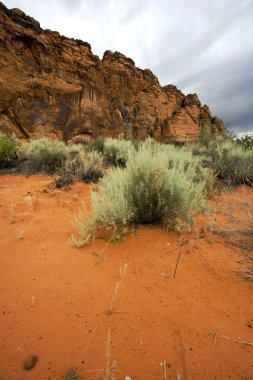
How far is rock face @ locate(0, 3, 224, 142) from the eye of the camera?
51.2ft

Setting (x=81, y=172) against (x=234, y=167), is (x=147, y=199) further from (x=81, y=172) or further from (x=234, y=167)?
(x=234, y=167)

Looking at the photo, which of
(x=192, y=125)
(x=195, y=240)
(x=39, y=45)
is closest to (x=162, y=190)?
(x=195, y=240)

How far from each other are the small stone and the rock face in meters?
15.9

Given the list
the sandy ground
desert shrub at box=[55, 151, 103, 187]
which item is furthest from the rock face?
the sandy ground

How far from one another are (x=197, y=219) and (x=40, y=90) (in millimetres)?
16799

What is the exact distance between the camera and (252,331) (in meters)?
1.42

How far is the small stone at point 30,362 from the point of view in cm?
122

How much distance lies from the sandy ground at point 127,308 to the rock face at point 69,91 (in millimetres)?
15068

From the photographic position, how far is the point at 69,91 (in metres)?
18.2

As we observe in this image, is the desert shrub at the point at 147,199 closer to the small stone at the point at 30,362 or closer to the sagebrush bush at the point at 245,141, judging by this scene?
the small stone at the point at 30,362

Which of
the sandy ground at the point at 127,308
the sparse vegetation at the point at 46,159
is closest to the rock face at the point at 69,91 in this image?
the sparse vegetation at the point at 46,159

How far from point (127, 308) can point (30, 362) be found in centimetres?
65

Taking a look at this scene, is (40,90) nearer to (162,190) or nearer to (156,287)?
(162,190)

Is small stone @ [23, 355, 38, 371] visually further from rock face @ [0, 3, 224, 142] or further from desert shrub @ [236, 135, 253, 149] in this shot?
rock face @ [0, 3, 224, 142]
